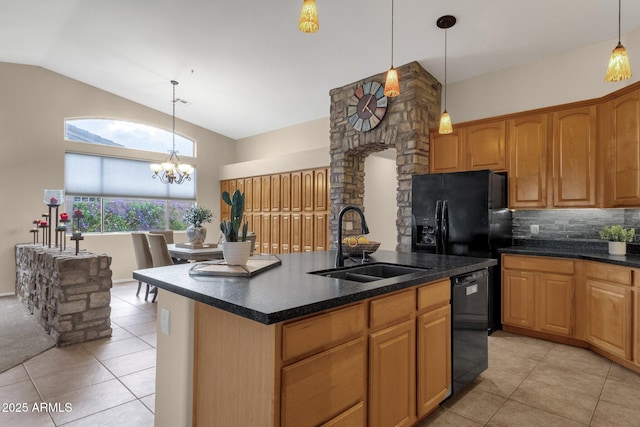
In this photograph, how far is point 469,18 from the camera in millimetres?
3557

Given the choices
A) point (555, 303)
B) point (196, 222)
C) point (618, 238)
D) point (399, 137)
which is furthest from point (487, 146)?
point (196, 222)

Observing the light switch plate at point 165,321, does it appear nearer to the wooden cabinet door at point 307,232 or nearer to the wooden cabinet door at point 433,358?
the wooden cabinet door at point 433,358

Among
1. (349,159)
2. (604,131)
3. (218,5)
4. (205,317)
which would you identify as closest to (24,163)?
(218,5)

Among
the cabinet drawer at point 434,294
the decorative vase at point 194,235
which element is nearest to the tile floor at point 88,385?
the decorative vase at point 194,235

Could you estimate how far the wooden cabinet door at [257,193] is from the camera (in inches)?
282

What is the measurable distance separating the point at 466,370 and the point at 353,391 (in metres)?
1.30

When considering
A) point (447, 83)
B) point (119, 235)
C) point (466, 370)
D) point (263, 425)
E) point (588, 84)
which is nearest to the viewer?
point (263, 425)

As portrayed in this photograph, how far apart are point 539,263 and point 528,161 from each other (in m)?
1.13

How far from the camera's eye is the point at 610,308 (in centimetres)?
306

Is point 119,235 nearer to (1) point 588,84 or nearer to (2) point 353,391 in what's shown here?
(2) point 353,391

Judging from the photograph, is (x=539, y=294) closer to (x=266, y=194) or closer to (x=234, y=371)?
(x=234, y=371)

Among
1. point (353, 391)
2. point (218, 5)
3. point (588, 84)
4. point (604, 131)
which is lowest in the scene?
point (353, 391)

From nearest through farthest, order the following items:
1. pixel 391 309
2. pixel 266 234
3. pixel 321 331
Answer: pixel 321 331
pixel 391 309
pixel 266 234

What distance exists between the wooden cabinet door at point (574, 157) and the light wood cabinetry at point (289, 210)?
126 inches
